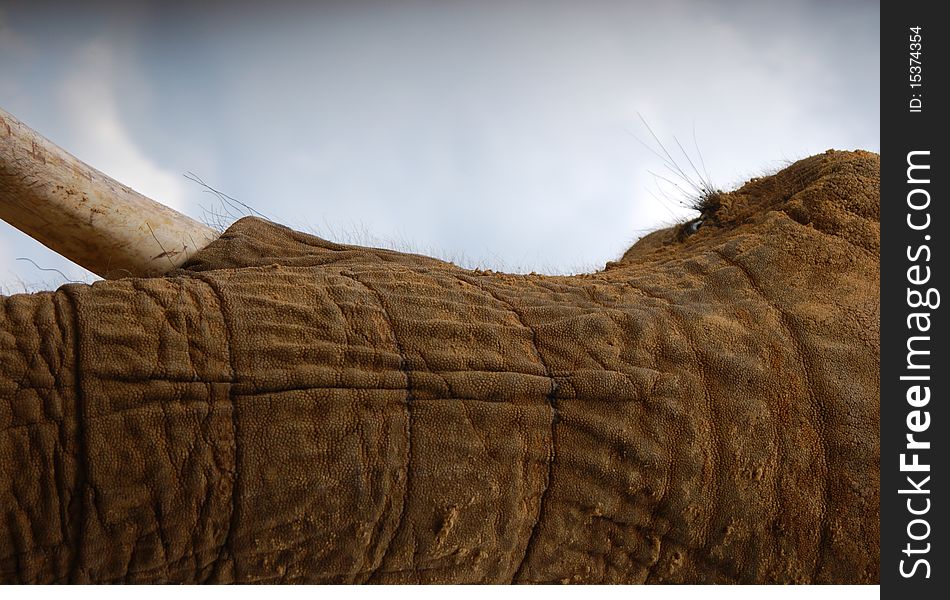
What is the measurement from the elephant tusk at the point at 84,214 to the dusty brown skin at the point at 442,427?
0.51 metres

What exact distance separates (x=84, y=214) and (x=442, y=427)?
122 cm

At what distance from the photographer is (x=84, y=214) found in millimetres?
2314

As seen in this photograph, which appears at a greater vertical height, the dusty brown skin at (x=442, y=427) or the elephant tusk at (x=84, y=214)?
the elephant tusk at (x=84, y=214)

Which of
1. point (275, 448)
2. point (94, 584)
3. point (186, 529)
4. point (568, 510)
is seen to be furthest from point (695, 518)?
point (94, 584)

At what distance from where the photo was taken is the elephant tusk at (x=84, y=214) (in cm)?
225

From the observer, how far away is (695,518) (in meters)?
1.87

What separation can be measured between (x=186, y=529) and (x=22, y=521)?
28 cm

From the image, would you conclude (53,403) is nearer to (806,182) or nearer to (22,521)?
(22,521)

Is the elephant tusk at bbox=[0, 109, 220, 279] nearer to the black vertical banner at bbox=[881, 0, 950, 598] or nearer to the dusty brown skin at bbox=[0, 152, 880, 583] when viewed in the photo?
the dusty brown skin at bbox=[0, 152, 880, 583]

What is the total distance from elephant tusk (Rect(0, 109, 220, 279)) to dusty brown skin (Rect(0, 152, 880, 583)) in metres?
0.51

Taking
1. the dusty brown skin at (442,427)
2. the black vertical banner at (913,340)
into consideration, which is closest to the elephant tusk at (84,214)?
the dusty brown skin at (442,427)

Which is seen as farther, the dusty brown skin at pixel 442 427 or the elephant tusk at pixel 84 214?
the elephant tusk at pixel 84 214

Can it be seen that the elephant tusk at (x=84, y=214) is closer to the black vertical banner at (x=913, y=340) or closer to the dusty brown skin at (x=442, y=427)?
the dusty brown skin at (x=442, y=427)

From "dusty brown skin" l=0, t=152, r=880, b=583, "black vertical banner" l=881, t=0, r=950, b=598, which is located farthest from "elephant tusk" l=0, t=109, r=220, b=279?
"black vertical banner" l=881, t=0, r=950, b=598
